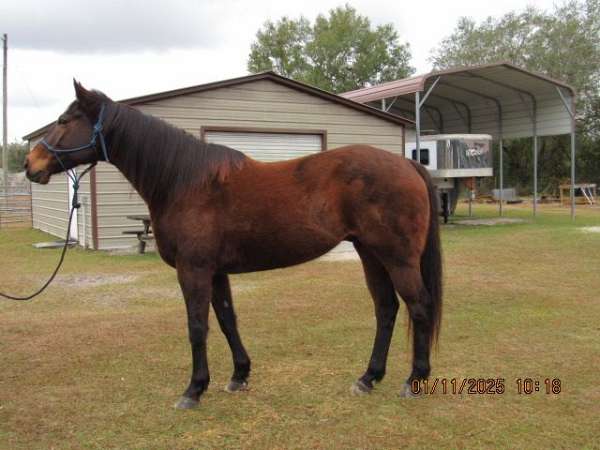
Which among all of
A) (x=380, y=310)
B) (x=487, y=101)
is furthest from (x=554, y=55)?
(x=380, y=310)

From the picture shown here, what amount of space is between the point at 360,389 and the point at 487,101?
1893 cm

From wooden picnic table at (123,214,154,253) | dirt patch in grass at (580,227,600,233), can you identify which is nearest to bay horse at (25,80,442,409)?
wooden picnic table at (123,214,154,253)

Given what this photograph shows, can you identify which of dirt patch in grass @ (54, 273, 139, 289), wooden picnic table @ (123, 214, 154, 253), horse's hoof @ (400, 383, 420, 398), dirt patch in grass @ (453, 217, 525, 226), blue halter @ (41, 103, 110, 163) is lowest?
horse's hoof @ (400, 383, 420, 398)

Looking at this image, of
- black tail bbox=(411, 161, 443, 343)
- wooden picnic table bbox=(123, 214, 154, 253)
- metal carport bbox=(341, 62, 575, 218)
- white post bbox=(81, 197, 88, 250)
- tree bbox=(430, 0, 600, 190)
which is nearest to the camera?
black tail bbox=(411, 161, 443, 343)

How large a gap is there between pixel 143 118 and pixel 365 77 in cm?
4325

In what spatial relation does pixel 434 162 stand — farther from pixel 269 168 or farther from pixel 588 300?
pixel 269 168

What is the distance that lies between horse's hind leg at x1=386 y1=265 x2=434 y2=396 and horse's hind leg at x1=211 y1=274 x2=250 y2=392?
1.15m

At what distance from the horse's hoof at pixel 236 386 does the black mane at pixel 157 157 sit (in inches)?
55.5

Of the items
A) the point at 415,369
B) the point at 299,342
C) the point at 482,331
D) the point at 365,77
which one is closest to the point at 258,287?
the point at 299,342

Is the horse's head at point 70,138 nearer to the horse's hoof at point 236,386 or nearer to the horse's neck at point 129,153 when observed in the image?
the horse's neck at point 129,153

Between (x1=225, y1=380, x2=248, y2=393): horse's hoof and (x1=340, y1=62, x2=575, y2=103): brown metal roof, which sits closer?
(x1=225, y1=380, x2=248, y2=393): horse's hoof

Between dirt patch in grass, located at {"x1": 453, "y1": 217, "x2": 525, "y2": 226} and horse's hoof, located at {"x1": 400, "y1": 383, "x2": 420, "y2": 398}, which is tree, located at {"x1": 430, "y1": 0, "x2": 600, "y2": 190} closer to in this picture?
dirt patch in grass, located at {"x1": 453, "y1": 217, "x2": 525, "y2": 226}

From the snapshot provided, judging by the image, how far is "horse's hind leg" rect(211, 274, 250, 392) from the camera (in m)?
3.80

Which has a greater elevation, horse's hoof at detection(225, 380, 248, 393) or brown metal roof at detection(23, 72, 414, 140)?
brown metal roof at detection(23, 72, 414, 140)
